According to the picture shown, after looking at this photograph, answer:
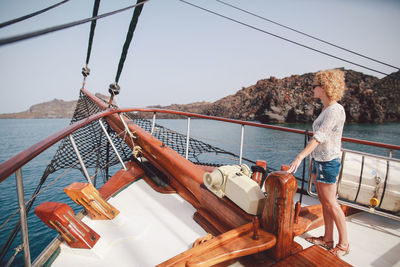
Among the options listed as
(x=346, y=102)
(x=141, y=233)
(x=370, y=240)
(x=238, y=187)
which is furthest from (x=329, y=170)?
(x=346, y=102)

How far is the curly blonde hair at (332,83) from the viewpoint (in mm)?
1238

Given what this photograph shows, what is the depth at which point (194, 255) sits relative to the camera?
936mm

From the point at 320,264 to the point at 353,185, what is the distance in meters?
0.98

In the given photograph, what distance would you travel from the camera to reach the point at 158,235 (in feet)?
4.72

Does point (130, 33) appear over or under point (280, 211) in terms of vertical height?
over

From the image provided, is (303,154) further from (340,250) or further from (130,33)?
(130,33)

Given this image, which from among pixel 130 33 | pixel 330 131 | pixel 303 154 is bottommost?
pixel 303 154

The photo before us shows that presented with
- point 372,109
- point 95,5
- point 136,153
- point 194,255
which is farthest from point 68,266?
point 372,109

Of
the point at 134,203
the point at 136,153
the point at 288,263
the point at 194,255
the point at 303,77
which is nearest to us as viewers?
the point at 194,255

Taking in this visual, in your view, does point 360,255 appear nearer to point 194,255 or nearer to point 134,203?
point 194,255

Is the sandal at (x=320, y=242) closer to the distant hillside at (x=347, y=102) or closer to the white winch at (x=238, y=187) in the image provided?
the white winch at (x=238, y=187)

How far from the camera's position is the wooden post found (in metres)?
1.03

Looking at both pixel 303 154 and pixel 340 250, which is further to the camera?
pixel 340 250

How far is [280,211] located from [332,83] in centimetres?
90
